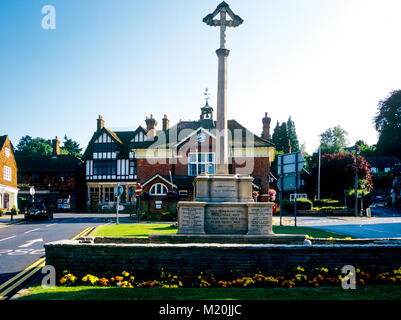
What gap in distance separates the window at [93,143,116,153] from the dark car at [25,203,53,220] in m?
21.8

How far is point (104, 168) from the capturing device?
52.7 metres

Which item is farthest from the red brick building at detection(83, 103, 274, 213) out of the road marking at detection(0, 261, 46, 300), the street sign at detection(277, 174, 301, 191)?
the road marking at detection(0, 261, 46, 300)

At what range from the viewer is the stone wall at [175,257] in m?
8.45

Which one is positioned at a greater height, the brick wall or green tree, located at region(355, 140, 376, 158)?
green tree, located at region(355, 140, 376, 158)

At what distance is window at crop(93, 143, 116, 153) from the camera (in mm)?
52406

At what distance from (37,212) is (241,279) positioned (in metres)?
26.5

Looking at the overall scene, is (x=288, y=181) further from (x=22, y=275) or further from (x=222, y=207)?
(x=22, y=275)

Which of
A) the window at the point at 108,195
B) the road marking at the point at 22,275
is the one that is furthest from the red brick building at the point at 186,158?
the road marking at the point at 22,275

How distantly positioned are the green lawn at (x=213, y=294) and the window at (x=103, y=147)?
4588 cm

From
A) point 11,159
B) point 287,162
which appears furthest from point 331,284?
point 11,159

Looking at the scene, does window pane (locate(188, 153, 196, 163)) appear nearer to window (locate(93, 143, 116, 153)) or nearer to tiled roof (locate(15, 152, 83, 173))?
window (locate(93, 143, 116, 153))

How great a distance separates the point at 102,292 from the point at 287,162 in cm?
1319

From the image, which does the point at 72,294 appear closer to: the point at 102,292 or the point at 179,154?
the point at 102,292
